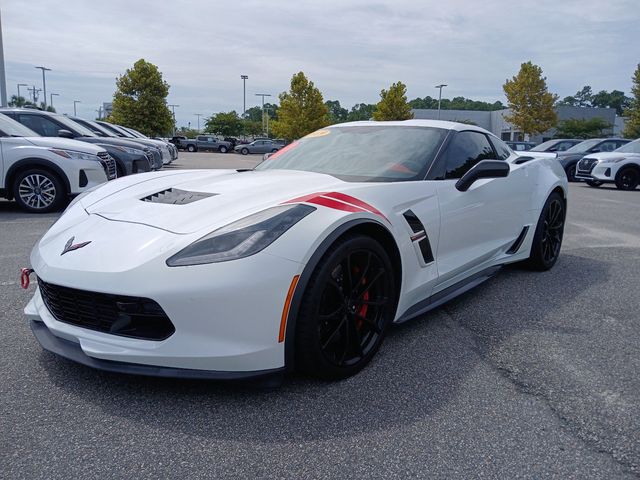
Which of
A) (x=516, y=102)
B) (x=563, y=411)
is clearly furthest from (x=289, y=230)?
(x=516, y=102)

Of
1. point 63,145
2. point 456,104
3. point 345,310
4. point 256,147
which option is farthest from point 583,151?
point 456,104

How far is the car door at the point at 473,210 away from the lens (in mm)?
3046

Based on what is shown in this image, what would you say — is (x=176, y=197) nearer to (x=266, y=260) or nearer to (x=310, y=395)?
(x=266, y=260)

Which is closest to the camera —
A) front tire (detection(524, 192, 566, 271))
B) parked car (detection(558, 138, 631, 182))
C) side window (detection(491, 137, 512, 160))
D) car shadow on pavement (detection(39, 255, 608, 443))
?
car shadow on pavement (detection(39, 255, 608, 443))

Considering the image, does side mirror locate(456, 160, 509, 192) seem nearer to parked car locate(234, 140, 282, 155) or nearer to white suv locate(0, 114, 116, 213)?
white suv locate(0, 114, 116, 213)

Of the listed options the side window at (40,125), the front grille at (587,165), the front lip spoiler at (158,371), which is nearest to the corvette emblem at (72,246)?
the front lip spoiler at (158,371)

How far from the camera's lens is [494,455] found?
6.04 ft

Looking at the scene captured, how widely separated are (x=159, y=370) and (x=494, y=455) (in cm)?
130

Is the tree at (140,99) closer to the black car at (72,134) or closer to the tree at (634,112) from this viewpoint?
the black car at (72,134)

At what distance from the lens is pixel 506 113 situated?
153ft

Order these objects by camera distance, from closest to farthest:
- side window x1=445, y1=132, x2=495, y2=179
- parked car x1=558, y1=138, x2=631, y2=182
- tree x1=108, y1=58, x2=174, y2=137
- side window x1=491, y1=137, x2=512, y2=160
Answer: side window x1=445, y1=132, x2=495, y2=179 < side window x1=491, y1=137, x2=512, y2=160 < parked car x1=558, y1=138, x2=631, y2=182 < tree x1=108, y1=58, x2=174, y2=137

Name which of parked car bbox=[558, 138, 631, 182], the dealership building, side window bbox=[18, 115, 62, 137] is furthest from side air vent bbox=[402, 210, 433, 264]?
the dealership building

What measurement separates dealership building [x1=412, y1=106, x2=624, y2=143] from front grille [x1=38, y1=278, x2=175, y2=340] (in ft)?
148

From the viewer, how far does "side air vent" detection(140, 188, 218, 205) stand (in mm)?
2600
